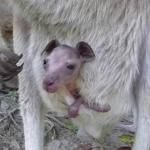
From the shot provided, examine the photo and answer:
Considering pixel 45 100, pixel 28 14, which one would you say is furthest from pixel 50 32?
pixel 45 100

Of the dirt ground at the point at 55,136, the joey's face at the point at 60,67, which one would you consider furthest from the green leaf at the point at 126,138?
the joey's face at the point at 60,67

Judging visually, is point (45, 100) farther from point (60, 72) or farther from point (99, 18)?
point (99, 18)

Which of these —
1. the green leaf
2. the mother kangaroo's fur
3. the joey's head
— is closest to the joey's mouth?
the joey's head

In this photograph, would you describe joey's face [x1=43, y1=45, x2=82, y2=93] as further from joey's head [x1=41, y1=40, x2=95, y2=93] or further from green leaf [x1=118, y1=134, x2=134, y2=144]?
green leaf [x1=118, y1=134, x2=134, y2=144]

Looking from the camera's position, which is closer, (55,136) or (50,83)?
(50,83)

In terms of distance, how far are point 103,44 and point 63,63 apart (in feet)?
0.69

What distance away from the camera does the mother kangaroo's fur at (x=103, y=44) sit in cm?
257

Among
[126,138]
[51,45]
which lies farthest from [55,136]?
[51,45]

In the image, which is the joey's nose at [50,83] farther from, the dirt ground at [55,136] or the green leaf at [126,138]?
the green leaf at [126,138]

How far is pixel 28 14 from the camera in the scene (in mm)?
2703

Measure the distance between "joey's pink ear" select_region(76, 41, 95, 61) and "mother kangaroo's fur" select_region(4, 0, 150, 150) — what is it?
0.12 ft

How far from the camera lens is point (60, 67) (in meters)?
2.55

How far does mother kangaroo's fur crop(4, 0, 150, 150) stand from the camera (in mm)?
2574

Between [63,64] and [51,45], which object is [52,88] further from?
[51,45]
